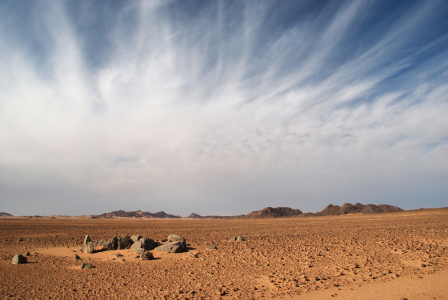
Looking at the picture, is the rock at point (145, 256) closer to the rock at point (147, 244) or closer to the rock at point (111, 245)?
the rock at point (147, 244)

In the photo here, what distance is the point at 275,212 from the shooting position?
389 feet

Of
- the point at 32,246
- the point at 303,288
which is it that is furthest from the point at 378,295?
the point at 32,246

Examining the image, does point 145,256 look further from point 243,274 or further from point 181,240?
point 243,274

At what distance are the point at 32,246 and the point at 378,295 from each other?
728 inches

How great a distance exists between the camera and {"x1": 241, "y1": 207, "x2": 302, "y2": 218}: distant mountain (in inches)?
4554

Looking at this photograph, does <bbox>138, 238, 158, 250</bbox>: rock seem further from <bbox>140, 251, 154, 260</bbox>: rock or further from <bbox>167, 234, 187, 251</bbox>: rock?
<bbox>140, 251, 154, 260</bbox>: rock

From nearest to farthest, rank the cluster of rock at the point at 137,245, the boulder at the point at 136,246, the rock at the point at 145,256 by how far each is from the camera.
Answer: the rock at the point at 145,256
the boulder at the point at 136,246
the cluster of rock at the point at 137,245

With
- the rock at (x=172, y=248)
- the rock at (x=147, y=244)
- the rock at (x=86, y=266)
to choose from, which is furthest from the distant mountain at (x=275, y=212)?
the rock at (x=86, y=266)

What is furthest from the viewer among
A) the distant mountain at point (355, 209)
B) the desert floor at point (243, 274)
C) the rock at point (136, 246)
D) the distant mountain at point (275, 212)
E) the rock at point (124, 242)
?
the distant mountain at point (275, 212)

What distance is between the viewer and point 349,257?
36.5ft

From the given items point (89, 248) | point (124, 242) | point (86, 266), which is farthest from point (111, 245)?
point (86, 266)

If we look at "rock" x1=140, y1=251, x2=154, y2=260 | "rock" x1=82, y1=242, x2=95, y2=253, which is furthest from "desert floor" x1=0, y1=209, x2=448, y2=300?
"rock" x1=82, y1=242, x2=95, y2=253

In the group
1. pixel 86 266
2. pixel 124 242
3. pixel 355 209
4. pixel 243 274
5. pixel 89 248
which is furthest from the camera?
pixel 355 209

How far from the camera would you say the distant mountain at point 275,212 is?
11566cm
